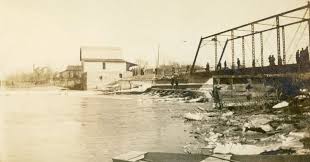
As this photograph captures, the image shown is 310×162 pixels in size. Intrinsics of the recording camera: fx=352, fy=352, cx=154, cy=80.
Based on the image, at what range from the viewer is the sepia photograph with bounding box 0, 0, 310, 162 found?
2.17 m

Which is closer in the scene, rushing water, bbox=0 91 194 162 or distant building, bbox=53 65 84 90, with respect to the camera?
rushing water, bbox=0 91 194 162

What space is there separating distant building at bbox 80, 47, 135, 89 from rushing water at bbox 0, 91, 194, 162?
27 cm

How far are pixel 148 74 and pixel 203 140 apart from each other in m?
0.82

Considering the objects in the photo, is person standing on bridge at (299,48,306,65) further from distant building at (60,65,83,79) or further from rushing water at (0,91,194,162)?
distant building at (60,65,83,79)

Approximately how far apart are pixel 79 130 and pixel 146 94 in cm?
55

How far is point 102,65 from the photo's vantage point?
9.16 ft

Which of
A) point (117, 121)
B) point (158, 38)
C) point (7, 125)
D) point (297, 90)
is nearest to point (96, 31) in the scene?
point (158, 38)

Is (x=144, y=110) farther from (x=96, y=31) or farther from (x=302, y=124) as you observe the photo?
(x=302, y=124)

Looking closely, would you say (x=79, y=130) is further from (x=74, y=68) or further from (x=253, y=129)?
(x=253, y=129)

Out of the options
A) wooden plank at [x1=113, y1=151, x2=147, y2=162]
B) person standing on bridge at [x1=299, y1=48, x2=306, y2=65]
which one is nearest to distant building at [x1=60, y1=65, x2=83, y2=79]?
wooden plank at [x1=113, y1=151, x2=147, y2=162]

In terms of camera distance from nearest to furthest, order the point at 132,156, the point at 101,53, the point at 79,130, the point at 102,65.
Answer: the point at 132,156, the point at 79,130, the point at 101,53, the point at 102,65

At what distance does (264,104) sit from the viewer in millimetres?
2301

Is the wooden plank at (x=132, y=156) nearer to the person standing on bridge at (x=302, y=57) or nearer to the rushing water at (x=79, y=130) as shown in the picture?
the rushing water at (x=79, y=130)

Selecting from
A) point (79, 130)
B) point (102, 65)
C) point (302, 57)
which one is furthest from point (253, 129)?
point (102, 65)
